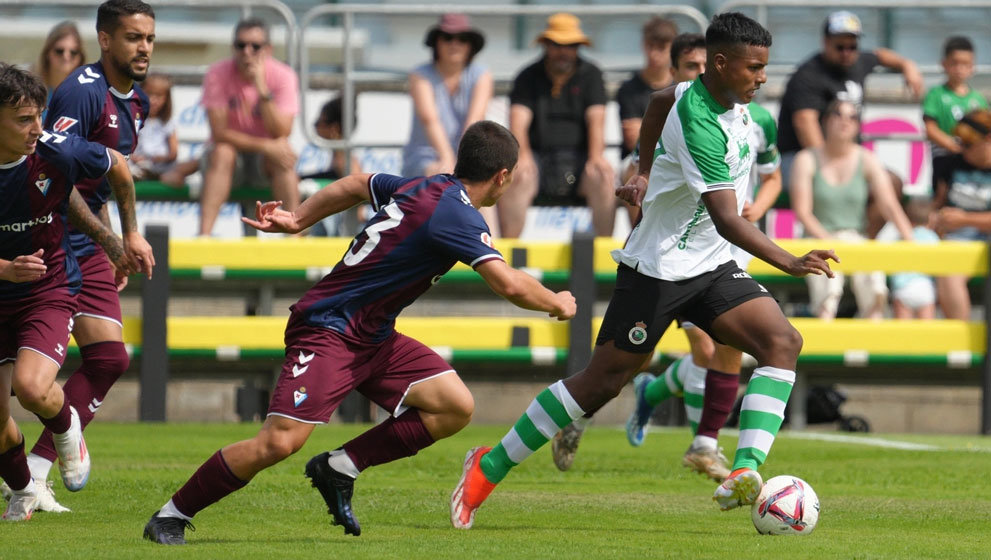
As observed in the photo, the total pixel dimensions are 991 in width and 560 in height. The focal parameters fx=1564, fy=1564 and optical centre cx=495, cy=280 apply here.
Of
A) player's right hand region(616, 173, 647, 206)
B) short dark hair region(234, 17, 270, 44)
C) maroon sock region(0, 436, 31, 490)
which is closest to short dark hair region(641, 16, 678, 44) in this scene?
short dark hair region(234, 17, 270, 44)

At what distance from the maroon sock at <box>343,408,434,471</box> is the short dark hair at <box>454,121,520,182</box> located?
1.00m

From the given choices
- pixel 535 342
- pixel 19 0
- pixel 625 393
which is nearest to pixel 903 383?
pixel 625 393

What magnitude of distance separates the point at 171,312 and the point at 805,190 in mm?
5336

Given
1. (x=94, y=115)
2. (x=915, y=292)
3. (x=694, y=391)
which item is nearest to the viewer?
(x=94, y=115)

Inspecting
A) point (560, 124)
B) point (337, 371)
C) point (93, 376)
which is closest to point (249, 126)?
point (560, 124)

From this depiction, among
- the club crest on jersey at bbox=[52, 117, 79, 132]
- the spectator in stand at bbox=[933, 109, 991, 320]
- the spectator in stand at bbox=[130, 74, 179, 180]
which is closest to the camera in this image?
the club crest on jersey at bbox=[52, 117, 79, 132]

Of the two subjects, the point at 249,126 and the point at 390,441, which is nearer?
the point at 390,441

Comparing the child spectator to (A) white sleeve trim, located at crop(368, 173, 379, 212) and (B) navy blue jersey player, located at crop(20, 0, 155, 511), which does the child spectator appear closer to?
(B) navy blue jersey player, located at crop(20, 0, 155, 511)

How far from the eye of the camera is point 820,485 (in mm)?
8367

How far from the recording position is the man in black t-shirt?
1242cm

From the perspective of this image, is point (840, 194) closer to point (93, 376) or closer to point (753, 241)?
point (753, 241)

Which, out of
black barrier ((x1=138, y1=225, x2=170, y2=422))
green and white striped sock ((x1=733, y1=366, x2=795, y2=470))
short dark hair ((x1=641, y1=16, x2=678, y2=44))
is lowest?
black barrier ((x1=138, y1=225, x2=170, y2=422))

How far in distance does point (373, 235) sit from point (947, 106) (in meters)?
8.58

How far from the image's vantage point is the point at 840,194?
12641mm
